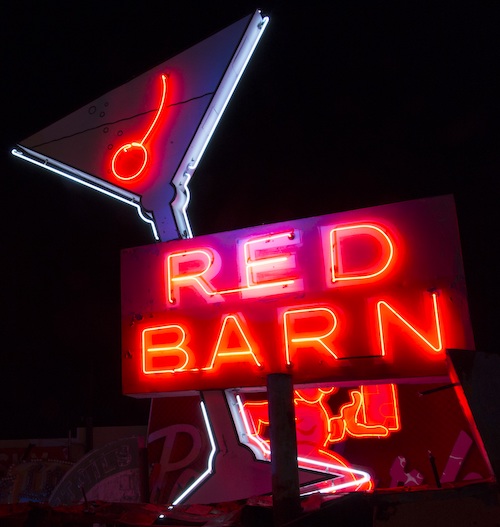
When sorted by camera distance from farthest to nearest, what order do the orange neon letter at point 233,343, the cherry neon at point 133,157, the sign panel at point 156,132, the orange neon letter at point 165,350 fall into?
the cherry neon at point 133,157 → the sign panel at point 156,132 → the orange neon letter at point 165,350 → the orange neon letter at point 233,343

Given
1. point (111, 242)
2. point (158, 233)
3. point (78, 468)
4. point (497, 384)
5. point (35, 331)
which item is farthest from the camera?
point (35, 331)

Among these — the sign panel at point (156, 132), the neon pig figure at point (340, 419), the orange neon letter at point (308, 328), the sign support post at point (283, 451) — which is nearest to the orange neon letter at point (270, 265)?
the orange neon letter at point (308, 328)

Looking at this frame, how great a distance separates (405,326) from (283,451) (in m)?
3.86

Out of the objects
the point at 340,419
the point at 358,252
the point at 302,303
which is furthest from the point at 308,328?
the point at 340,419

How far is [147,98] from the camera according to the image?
8.85 metres

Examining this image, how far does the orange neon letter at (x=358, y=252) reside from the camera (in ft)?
22.9

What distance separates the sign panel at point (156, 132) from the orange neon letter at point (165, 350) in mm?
1296

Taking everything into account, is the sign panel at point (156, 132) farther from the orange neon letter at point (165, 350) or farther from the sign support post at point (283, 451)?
the sign support post at point (283, 451)

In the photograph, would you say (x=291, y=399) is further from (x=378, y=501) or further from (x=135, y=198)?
(x=135, y=198)

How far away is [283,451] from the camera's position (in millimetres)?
3205

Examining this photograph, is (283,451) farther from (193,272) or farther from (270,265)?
(193,272)

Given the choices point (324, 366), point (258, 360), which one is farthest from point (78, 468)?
point (324, 366)

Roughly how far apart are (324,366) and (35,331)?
1084 centimetres

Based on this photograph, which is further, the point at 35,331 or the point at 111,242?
the point at 35,331
